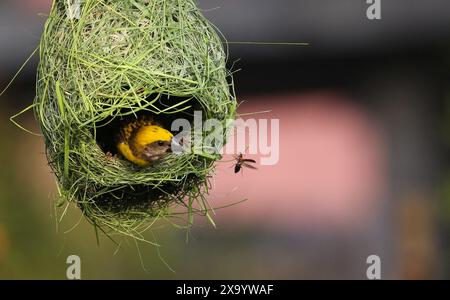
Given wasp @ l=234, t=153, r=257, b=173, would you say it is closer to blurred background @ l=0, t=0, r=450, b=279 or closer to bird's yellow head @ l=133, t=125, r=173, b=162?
bird's yellow head @ l=133, t=125, r=173, b=162

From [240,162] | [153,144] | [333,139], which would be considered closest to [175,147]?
[153,144]

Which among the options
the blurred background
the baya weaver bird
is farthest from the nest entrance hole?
the blurred background

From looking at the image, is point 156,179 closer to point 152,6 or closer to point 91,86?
point 91,86

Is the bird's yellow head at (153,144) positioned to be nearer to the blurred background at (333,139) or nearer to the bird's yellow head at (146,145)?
the bird's yellow head at (146,145)

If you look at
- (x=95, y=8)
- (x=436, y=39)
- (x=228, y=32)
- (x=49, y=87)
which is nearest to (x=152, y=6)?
(x=95, y=8)

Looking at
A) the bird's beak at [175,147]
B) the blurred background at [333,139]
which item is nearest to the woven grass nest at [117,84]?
the bird's beak at [175,147]

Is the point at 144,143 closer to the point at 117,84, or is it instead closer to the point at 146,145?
the point at 146,145
